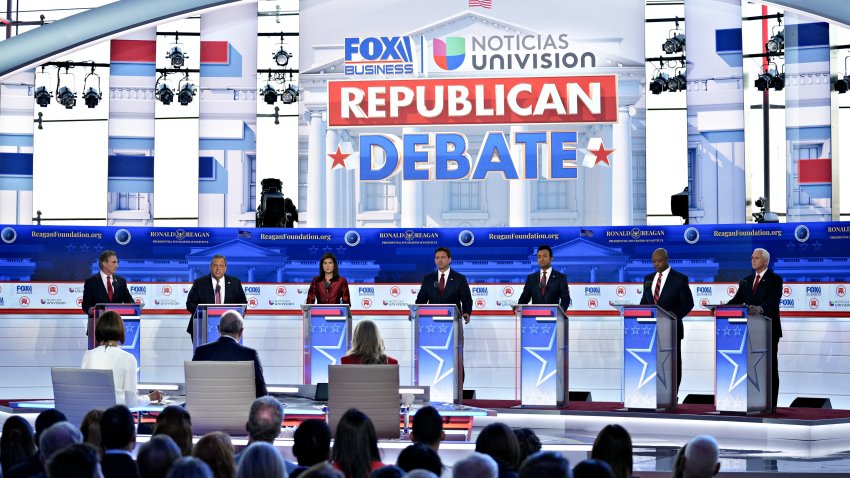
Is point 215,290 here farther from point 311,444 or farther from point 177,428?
point 311,444

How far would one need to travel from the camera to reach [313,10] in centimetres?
1372

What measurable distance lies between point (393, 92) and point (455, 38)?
3.06ft

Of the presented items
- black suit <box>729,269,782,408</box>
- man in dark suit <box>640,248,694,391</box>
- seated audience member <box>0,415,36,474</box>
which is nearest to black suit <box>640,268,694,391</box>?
man in dark suit <box>640,248,694,391</box>

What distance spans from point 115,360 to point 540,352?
13.9ft

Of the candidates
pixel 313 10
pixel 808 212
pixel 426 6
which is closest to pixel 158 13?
pixel 313 10

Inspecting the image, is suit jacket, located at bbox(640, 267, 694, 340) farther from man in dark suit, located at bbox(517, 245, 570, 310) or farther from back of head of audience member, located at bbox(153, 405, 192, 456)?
back of head of audience member, located at bbox(153, 405, 192, 456)

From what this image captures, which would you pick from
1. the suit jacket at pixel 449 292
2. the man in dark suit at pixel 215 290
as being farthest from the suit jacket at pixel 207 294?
the suit jacket at pixel 449 292

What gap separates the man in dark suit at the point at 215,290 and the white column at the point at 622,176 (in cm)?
435

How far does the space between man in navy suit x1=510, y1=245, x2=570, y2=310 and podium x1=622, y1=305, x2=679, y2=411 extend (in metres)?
0.83

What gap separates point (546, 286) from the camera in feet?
35.9

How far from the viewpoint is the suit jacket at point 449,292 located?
1102 centimetres

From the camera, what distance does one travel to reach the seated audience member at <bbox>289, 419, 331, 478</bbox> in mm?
4574

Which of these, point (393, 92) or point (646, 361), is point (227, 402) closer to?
point (646, 361)

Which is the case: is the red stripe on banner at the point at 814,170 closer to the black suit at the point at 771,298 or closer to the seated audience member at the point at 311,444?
the black suit at the point at 771,298
